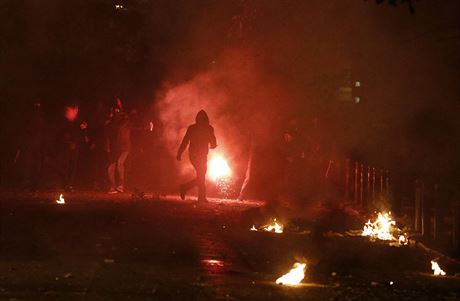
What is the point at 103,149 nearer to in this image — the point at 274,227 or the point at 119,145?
the point at 119,145

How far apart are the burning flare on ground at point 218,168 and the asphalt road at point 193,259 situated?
28.8 ft

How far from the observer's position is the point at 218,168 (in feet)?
84.3

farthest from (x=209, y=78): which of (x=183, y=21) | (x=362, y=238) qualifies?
(x=362, y=238)

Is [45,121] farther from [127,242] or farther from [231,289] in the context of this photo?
[231,289]

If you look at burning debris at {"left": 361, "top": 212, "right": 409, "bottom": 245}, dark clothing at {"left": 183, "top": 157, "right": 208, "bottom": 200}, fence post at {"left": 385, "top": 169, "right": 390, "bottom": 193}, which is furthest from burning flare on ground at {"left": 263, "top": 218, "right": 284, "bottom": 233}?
dark clothing at {"left": 183, "top": 157, "right": 208, "bottom": 200}

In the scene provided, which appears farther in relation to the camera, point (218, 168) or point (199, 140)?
point (218, 168)

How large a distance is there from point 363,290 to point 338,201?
12.4m

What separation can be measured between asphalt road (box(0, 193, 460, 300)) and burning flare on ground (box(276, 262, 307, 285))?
8 centimetres

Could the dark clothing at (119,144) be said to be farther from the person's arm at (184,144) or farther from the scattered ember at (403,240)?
the scattered ember at (403,240)

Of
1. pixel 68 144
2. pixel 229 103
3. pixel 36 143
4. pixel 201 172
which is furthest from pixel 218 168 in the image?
pixel 36 143

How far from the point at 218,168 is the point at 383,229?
12.4m

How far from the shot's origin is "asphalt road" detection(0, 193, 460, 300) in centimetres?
777

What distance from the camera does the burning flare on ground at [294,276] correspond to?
848 centimetres

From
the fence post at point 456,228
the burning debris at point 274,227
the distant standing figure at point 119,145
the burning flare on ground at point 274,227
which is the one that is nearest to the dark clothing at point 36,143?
the distant standing figure at point 119,145
